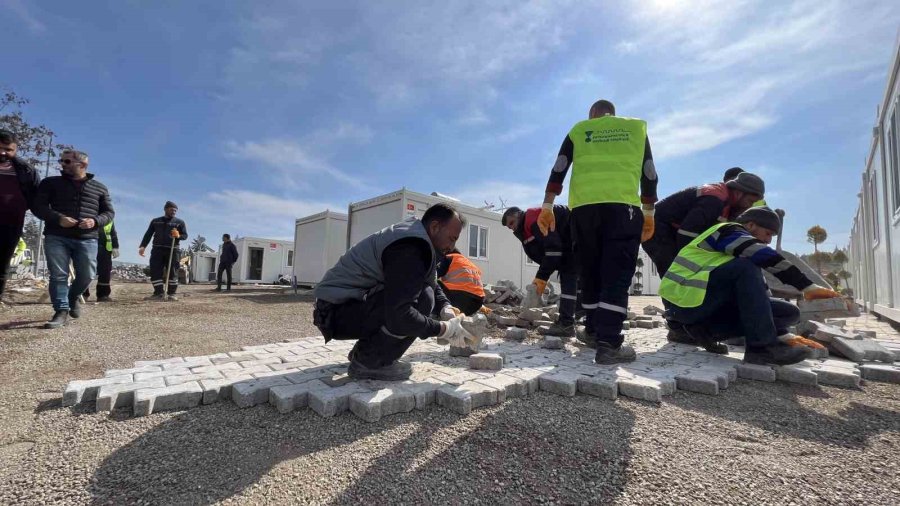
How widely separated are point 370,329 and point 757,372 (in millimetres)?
2625

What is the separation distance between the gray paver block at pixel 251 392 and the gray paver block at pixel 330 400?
0.90ft

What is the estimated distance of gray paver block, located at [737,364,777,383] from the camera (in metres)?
2.64

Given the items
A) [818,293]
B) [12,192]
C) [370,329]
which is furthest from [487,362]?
[12,192]

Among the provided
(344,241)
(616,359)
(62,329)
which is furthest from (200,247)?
(616,359)

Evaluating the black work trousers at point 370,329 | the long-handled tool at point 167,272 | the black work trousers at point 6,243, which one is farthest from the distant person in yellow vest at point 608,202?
the long-handled tool at point 167,272

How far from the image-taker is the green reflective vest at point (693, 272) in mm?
2836

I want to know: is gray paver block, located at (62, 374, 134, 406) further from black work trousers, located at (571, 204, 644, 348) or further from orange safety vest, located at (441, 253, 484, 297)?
black work trousers, located at (571, 204, 644, 348)

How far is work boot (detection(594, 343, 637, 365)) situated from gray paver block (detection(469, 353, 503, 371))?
78 cm

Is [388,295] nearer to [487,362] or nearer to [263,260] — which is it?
[487,362]

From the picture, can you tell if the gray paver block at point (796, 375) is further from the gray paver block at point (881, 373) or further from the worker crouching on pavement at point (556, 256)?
the worker crouching on pavement at point (556, 256)

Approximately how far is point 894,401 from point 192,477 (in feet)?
12.1

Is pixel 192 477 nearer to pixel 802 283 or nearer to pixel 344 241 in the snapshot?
pixel 802 283

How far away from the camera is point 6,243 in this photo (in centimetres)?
420

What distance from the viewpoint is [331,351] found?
10.8 feet
